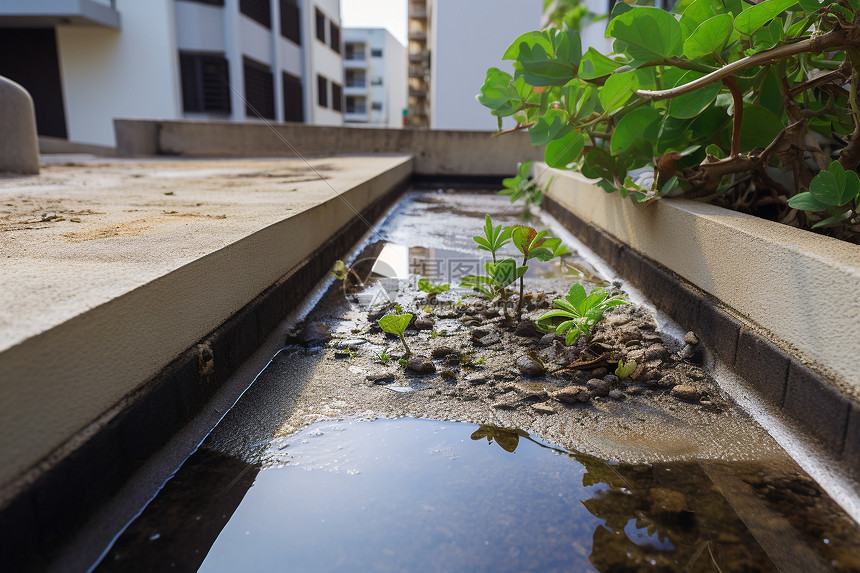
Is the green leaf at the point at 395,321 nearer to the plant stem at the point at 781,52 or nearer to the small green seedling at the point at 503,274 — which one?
the small green seedling at the point at 503,274

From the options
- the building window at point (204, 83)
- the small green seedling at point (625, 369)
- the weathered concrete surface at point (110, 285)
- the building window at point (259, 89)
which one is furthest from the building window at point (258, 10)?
the small green seedling at point (625, 369)

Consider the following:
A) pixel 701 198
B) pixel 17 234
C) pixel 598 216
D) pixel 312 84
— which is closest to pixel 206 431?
pixel 17 234

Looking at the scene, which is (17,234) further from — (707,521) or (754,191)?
(754,191)

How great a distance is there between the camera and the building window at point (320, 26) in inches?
801

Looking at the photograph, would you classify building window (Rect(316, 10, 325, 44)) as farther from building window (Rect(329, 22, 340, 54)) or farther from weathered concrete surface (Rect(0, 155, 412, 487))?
weathered concrete surface (Rect(0, 155, 412, 487))

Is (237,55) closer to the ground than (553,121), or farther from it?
farther from it

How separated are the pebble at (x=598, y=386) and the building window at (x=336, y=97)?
23.2m

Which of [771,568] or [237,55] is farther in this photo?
[237,55]

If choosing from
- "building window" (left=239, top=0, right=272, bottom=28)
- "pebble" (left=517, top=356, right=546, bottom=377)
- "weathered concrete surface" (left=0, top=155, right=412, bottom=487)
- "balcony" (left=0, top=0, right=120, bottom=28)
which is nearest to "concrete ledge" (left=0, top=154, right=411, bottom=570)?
"weathered concrete surface" (left=0, top=155, right=412, bottom=487)

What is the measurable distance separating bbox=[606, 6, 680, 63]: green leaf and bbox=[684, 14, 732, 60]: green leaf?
41 millimetres

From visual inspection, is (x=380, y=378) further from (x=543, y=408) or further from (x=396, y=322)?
(x=543, y=408)

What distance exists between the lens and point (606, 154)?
2.18m

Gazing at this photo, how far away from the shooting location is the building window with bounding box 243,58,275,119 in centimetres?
1465

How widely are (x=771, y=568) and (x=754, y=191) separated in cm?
148
